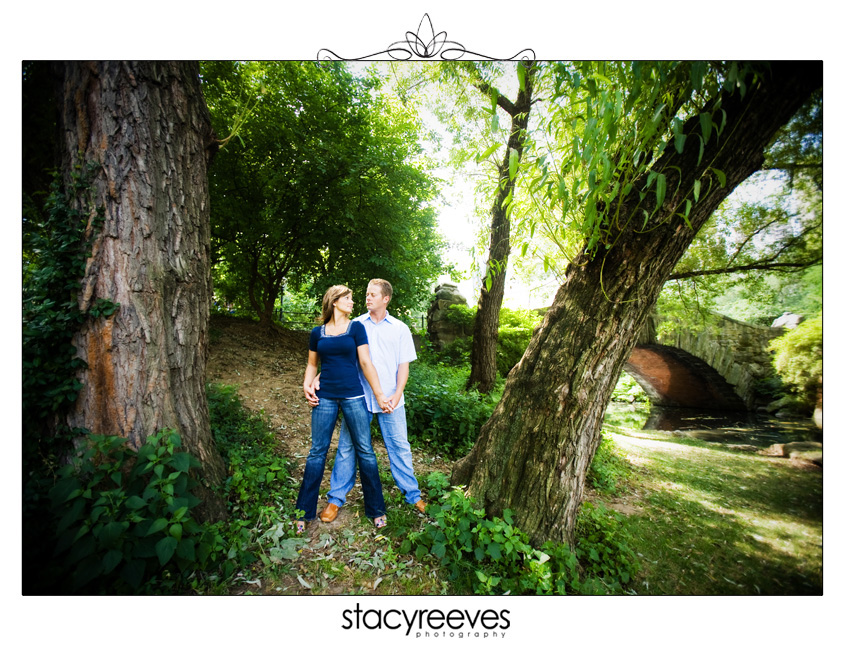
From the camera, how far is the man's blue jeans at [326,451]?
2.23 metres

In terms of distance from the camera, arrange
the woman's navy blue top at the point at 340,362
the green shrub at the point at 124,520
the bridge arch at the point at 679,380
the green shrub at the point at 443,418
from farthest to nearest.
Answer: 1. the bridge arch at the point at 679,380
2. the green shrub at the point at 443,418
3. the woman's navy blue top at the point at 340,362
4. the green shrub at the point at 124,520

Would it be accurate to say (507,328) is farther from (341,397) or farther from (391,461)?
(341,397)

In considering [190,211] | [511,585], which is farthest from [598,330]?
[190,211]

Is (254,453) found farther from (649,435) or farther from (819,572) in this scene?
(649,435)

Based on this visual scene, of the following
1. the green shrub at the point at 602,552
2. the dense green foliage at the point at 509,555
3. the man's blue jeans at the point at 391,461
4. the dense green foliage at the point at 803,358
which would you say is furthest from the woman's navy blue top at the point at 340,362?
the dense green foliage at the point at 803,358

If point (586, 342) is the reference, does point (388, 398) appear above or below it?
below

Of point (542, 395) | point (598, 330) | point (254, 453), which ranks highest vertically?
point (598, 330)

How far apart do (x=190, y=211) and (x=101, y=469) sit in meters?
1.53

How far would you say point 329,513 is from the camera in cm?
224

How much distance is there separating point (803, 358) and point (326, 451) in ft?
9.45

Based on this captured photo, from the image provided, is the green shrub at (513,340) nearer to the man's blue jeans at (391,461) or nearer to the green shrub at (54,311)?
the man's blue jeans at (391,461)

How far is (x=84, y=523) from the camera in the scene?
1466 millimetres

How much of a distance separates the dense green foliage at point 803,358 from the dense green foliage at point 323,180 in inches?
99.5

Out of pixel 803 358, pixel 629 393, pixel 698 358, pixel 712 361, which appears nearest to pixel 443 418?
pixel 803 358
